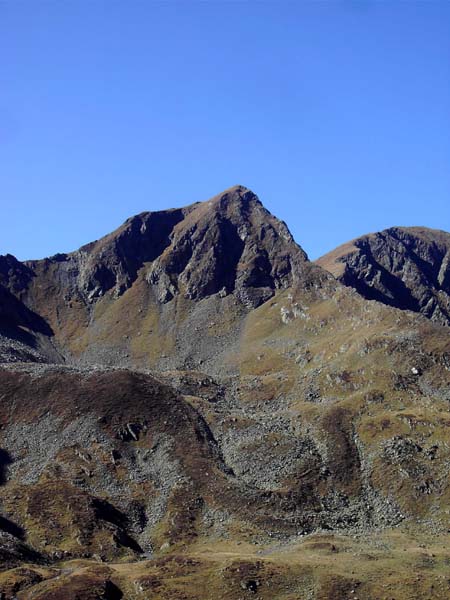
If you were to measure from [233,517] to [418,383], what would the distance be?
64.9 meters

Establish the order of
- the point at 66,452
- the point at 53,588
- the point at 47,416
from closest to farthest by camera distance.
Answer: the point at 53,588 < the point at 66,452 < the point at 47,416

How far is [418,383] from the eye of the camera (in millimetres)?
153250

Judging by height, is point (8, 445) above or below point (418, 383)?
above

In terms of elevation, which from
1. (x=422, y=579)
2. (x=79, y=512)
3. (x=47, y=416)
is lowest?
(x=422, y=579)

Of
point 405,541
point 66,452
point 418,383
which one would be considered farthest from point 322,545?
point 418,383

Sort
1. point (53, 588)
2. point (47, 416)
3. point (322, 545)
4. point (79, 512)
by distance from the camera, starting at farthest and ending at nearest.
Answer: point (47, 416) < point (79, 512) < point (322, 545) < point (53, 588)

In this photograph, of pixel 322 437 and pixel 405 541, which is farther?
pixel 322 437

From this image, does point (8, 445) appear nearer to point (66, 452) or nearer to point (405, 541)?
point (66, 452)

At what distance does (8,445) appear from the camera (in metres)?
130

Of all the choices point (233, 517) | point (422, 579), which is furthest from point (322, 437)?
point (422, 579)

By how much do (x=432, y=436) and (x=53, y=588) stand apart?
82688 millimetres

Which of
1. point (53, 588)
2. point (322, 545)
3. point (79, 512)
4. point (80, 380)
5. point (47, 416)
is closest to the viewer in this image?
point (53, 588)

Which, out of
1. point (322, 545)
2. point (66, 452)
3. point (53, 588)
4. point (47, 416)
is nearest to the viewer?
point (53, 588)

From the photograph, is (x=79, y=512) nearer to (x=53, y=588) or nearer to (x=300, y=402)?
(x=53, y=588)
